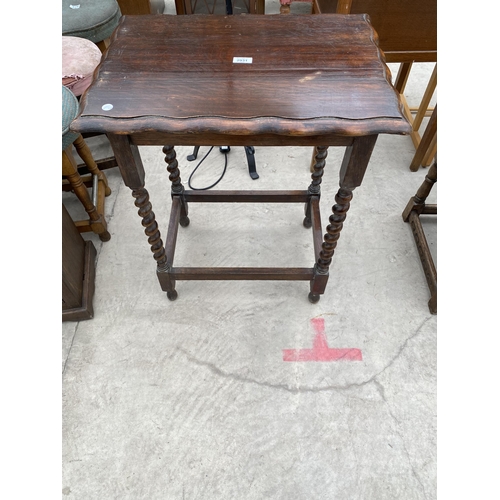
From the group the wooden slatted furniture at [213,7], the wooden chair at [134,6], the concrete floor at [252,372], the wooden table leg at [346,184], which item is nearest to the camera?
the wooden table leg at [346,184]

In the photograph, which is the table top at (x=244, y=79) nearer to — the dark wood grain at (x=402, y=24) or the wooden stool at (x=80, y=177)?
the wooden stool at (x=80, y=177)

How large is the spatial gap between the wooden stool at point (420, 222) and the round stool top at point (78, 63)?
1.52m

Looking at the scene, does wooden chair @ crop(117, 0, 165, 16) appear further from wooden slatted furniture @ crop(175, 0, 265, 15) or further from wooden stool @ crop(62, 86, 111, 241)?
wooden stool @ crop(62, 86, 111, 241)

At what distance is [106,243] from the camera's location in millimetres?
1796

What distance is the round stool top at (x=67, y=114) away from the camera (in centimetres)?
131

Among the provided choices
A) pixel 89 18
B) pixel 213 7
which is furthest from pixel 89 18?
pixel 213 7

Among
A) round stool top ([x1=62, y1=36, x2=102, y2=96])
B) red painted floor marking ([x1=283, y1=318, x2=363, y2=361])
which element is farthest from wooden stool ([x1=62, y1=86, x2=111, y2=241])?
red painted floor marking ([x1=283, y1=318, x2=363, y2=361])

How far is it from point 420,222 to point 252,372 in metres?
1.10

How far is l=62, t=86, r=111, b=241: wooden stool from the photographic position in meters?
1.35

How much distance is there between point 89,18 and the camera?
1812mm

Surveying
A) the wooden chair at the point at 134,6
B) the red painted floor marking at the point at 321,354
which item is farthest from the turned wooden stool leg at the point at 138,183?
the wooden chair at the point at 134,6

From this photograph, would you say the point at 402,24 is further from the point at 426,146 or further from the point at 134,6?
the point at 134,6

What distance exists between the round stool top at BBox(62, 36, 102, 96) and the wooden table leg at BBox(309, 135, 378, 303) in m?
1.14
